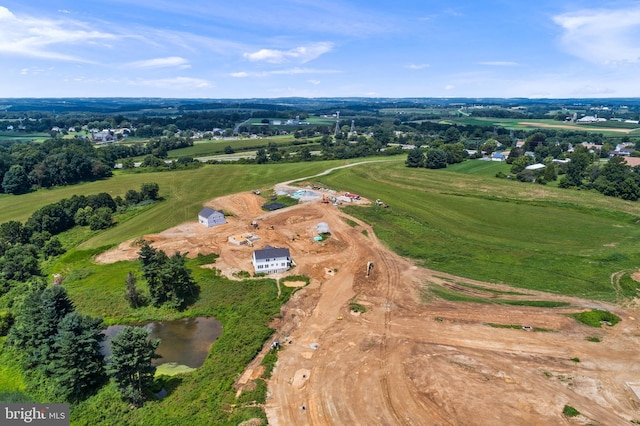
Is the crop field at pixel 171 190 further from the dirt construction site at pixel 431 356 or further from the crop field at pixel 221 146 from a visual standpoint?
the crop field at pixel 221 146

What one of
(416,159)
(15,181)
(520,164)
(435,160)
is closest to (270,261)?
(15,181)

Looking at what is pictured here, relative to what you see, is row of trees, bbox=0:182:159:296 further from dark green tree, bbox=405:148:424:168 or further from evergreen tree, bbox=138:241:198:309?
dark green tree, bbox=405:148:424:168

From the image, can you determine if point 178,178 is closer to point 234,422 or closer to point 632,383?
point 234,422

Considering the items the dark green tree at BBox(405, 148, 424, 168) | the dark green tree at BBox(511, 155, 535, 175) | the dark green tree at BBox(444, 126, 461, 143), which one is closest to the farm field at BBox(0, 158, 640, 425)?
the dark green tree at BBox(511, 155, 535, 175)

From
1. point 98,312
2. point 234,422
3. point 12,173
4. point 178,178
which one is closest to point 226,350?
point 234,422

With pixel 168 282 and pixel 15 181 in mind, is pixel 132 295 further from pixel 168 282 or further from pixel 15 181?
pixel 15 181
